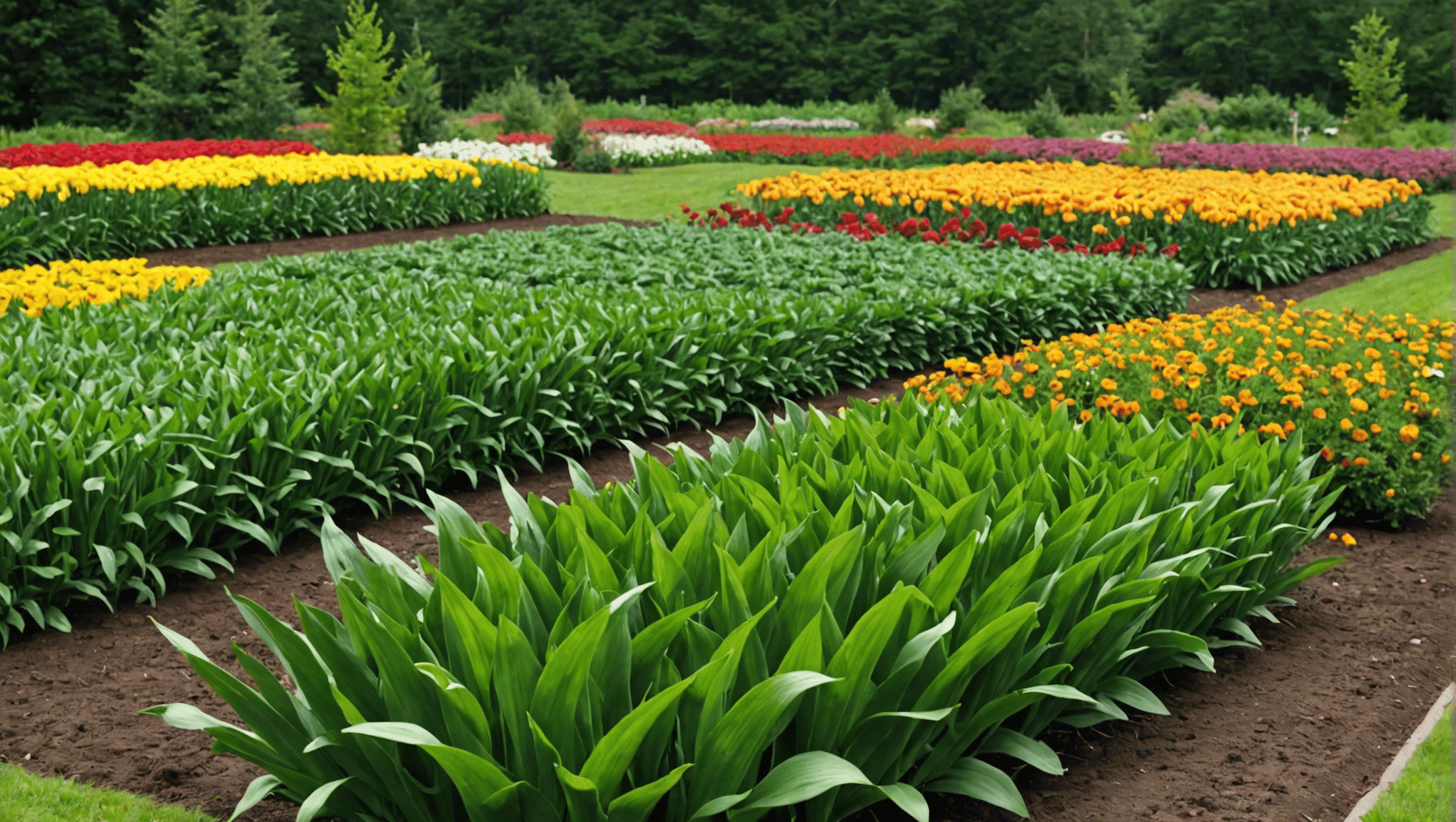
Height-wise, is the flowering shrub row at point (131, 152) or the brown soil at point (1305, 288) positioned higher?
the flowering shrub row at point (131, 152)

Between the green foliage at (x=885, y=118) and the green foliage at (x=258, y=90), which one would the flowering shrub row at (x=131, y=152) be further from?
the green foliage at (x=885, y=118)

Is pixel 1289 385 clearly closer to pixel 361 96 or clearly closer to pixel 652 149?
pixel 361 96

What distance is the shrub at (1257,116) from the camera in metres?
34.0

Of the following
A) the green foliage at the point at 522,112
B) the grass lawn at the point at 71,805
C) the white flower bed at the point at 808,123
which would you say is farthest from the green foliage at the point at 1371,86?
the grass lawn at the point at 71,805

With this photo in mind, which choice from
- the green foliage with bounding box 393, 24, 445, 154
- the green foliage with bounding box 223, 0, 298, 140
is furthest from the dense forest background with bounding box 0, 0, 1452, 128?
the green foliage with bounding box 393, 24, 445, 154

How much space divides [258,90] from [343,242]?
17070 mm

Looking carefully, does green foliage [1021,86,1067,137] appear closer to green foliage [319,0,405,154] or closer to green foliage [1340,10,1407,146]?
green foliage [1340,10,1407,146]

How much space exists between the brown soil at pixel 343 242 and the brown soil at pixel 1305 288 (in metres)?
7.16

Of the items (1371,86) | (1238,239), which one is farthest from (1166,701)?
(1371,86)

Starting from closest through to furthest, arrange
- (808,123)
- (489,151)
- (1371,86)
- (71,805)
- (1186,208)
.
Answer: (71,805) → (1186,208) → (489,151) → (1371,86) → (808,123)

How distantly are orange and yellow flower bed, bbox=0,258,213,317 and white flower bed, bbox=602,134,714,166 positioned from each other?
58.8 ft

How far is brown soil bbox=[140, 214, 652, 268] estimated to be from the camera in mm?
12891

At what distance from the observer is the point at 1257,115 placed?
34.0m

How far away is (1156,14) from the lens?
2256 inches
